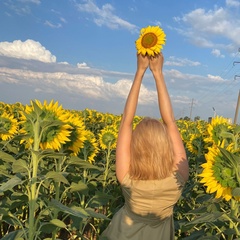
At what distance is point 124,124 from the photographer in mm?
2586

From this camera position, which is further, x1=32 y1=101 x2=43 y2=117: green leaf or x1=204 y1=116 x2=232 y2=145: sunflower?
x1=204 y1=116 x2=232 y2=145: sunflower

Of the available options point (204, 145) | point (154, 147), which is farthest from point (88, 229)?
point (154, 147)

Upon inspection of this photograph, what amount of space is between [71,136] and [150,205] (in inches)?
32.3

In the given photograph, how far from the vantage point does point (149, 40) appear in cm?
255

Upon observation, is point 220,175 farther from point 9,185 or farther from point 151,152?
point 9,185

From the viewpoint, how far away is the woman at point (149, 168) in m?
2.43

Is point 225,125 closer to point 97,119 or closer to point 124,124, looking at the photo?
point 124,124

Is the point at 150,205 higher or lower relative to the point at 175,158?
lower

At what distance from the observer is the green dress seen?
97.1 inches

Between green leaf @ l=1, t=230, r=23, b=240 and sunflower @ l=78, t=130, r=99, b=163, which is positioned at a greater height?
sunflower @ l=78, t=130, r=99, b=163

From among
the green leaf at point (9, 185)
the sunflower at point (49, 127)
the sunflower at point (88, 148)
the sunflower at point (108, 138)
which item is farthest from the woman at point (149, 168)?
the sunflower at point (108, 138)

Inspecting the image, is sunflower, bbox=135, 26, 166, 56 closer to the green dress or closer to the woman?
the woman

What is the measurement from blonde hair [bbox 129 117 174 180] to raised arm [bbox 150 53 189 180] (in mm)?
123

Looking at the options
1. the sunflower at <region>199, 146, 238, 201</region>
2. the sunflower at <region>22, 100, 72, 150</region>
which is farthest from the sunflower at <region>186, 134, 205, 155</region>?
the sunflower at <region>22, 100, 72, 150</region>
